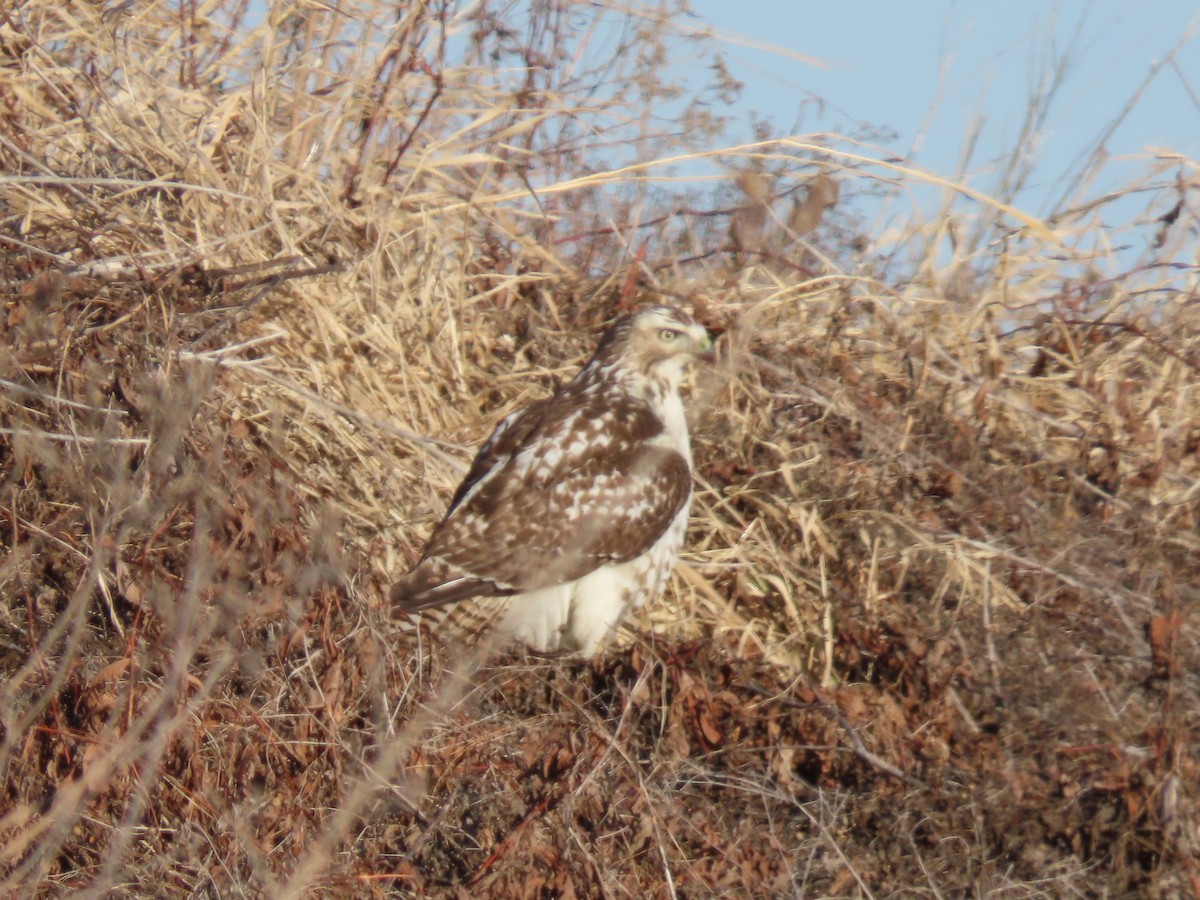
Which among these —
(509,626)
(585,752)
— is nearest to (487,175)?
(509,626)

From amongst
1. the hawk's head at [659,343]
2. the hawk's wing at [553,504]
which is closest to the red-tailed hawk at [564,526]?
the hawk's wing at [553,504]

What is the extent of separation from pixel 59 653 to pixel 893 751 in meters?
1.90

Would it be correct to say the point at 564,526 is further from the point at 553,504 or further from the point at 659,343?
the point at 659,343

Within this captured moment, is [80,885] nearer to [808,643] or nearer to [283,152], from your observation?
[808,643]

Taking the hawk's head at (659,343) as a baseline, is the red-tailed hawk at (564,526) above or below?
below

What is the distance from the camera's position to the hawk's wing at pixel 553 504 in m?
4.52

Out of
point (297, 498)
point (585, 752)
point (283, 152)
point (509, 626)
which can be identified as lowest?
point (509, 626)

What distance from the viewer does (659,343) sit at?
5.03 meters

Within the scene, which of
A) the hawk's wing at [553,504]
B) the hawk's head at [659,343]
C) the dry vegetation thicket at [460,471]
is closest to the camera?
the dry vegetation thicket at [460,471]

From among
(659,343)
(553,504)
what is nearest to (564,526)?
(553,504)

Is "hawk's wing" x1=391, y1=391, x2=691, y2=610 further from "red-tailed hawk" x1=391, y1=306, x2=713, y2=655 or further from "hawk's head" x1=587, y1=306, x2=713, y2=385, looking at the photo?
"hawk's head" x1=587, y1=306, x2=713, y2=385

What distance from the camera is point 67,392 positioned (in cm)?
403

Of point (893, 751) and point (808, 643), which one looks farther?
point (808, 643)

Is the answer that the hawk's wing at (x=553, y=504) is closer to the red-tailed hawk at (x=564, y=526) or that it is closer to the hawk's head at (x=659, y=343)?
the red-tailed hawk at (x=564, y=526)
